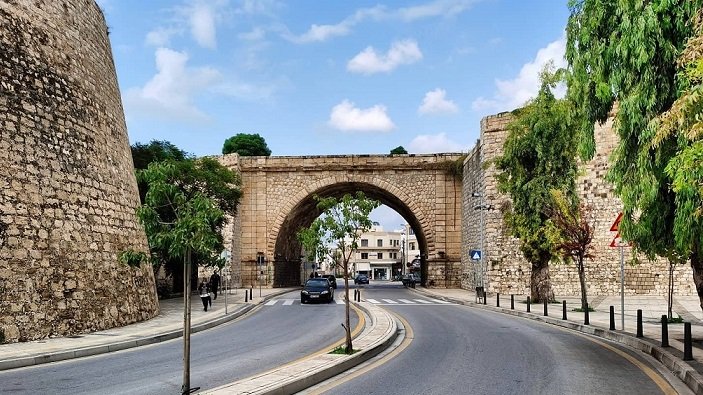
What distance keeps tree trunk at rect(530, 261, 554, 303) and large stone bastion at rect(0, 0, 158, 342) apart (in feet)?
52.6

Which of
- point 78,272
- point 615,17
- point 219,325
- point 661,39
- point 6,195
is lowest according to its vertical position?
point 219,325

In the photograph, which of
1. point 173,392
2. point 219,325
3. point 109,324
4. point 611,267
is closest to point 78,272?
point 109,324

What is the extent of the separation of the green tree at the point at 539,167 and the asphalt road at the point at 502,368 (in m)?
10.4

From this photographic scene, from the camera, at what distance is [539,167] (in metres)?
25.6

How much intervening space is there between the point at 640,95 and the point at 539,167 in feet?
52.9

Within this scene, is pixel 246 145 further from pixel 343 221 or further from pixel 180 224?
pixel 180 224

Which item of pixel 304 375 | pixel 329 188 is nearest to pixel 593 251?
pixel 329 188

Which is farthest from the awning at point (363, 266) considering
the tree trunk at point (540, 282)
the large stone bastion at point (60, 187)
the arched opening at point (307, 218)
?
the large stone bastion at point (60, 187)

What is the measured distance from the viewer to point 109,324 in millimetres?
15867

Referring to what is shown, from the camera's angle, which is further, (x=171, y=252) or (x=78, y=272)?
(x=78, y=272)

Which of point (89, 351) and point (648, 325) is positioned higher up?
point (89, 351)

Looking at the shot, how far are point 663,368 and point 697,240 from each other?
2252 millimetres

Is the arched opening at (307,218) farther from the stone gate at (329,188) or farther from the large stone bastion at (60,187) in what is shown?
the large stone bastion at (60,187)

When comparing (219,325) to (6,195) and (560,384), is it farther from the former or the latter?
(560,384)
